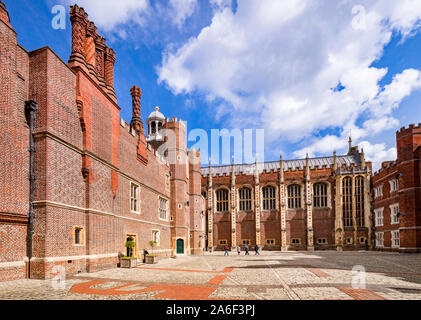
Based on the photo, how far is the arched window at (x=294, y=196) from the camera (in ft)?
156

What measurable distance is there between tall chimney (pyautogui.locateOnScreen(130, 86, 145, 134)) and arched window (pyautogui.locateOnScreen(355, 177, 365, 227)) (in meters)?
34.4

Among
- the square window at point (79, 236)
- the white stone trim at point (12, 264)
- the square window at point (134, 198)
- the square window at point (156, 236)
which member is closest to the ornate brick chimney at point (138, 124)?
the square window at point (134, 198)

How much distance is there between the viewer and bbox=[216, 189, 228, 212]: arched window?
50.1 m

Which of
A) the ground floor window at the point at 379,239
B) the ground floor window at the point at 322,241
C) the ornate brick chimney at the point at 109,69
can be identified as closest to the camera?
the ornate brick chimney at the point at 109,69

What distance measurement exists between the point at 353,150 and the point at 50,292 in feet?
170

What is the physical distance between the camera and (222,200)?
5034cm

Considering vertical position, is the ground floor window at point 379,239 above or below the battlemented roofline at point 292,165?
below

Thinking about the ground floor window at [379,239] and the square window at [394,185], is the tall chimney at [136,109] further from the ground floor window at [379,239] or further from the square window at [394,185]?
the ground floor window at [379,239]

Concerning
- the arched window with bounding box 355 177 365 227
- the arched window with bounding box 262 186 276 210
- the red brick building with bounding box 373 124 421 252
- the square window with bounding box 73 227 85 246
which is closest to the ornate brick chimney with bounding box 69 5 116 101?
the square window with bounding box 73 227 85 246

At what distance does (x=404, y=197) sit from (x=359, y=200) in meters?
11.6

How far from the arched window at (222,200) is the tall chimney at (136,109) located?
27.6m
